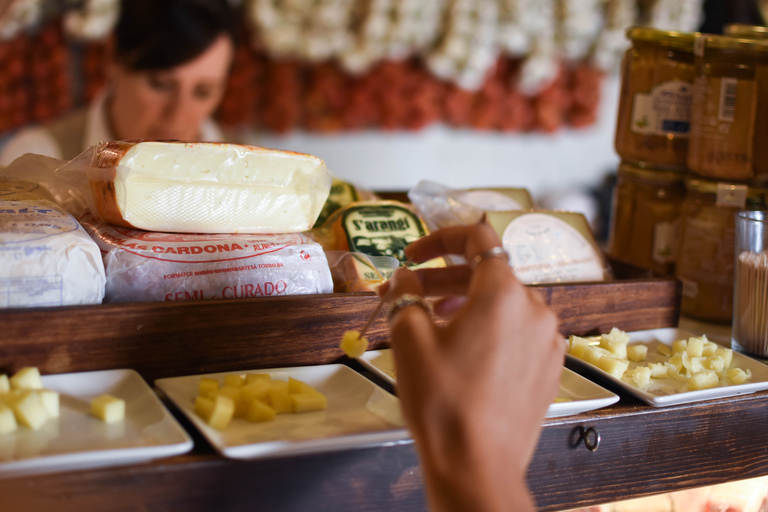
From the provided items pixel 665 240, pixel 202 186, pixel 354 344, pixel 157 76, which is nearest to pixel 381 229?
pixel 202 186

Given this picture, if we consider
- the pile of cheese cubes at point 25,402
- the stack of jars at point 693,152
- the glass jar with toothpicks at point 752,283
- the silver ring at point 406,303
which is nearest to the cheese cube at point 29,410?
the pile of cheese cubes at point 25,402

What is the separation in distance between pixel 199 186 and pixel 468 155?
243 cm

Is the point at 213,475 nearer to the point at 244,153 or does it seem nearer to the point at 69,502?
the point at 69,502

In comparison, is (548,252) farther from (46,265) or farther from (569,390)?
(46,265)

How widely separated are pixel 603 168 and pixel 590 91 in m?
0.49

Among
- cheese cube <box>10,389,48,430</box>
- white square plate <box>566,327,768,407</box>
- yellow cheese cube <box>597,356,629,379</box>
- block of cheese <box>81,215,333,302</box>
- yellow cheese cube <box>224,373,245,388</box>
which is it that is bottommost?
white square plate <box>566,327,768,407</box>

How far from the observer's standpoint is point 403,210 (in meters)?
1.14

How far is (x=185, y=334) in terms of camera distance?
770 millimetres

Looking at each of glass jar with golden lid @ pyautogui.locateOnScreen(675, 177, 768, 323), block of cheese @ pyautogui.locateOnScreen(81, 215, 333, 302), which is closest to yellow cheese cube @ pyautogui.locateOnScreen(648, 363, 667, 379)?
glass jar with golden lid @ pyautogui.locateOnScreen(675, 177, 768, 323)

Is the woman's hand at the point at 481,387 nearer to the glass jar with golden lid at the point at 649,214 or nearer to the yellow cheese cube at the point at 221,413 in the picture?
the yellow cheese cube at the point at 221,413

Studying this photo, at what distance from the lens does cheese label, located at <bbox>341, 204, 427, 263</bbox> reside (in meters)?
1.05

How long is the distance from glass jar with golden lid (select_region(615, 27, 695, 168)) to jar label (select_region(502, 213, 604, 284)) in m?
0.28

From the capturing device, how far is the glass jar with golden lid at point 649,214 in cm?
132

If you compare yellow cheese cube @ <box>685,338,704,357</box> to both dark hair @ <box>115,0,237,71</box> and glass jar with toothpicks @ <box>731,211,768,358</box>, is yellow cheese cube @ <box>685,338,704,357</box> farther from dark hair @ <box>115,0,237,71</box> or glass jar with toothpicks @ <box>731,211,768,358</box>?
dark hair @ <box>115,0,237,71</box>
